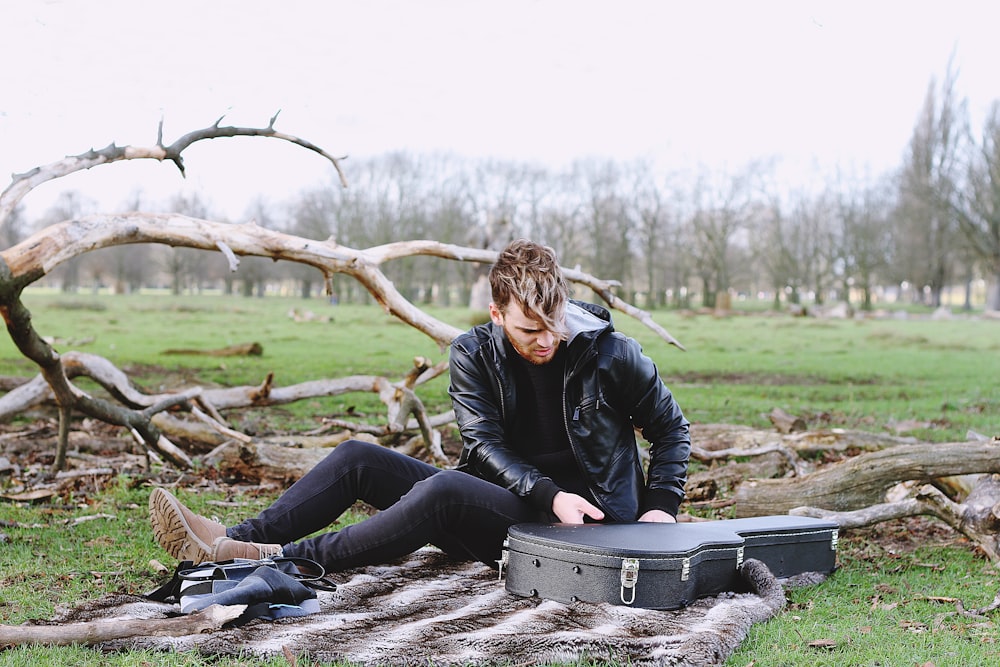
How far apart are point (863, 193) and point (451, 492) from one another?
50945 millimetres

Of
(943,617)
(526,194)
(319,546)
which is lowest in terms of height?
(943,617)

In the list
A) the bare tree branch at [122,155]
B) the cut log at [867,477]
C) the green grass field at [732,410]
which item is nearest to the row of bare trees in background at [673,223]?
the green grass field at [732,410]

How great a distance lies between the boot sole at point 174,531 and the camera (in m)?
3.72

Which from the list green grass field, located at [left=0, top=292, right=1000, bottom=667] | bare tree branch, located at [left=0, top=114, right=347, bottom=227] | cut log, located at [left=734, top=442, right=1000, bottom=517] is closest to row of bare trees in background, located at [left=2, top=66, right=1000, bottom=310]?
green grass field, located at [left=0, top=292, right=1000, bottom=667]

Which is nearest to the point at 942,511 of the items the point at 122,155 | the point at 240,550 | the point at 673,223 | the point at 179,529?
the point at 240,550

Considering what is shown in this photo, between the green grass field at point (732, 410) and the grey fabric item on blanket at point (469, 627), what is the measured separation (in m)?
0.10

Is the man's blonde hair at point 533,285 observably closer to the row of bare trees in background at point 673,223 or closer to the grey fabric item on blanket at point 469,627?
the grey fabric item on blanket at point 469,627

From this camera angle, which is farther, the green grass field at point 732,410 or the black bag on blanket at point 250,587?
the green grass field at point 732,410

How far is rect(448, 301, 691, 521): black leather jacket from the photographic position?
12.8 feet

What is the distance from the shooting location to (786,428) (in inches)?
327

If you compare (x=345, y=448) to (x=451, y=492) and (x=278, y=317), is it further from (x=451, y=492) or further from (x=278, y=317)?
(x=278, y=317)

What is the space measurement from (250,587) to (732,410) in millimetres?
8320

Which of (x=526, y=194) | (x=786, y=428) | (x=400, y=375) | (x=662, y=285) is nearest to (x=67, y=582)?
(x=786, y=428)

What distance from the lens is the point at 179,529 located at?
379 cm
